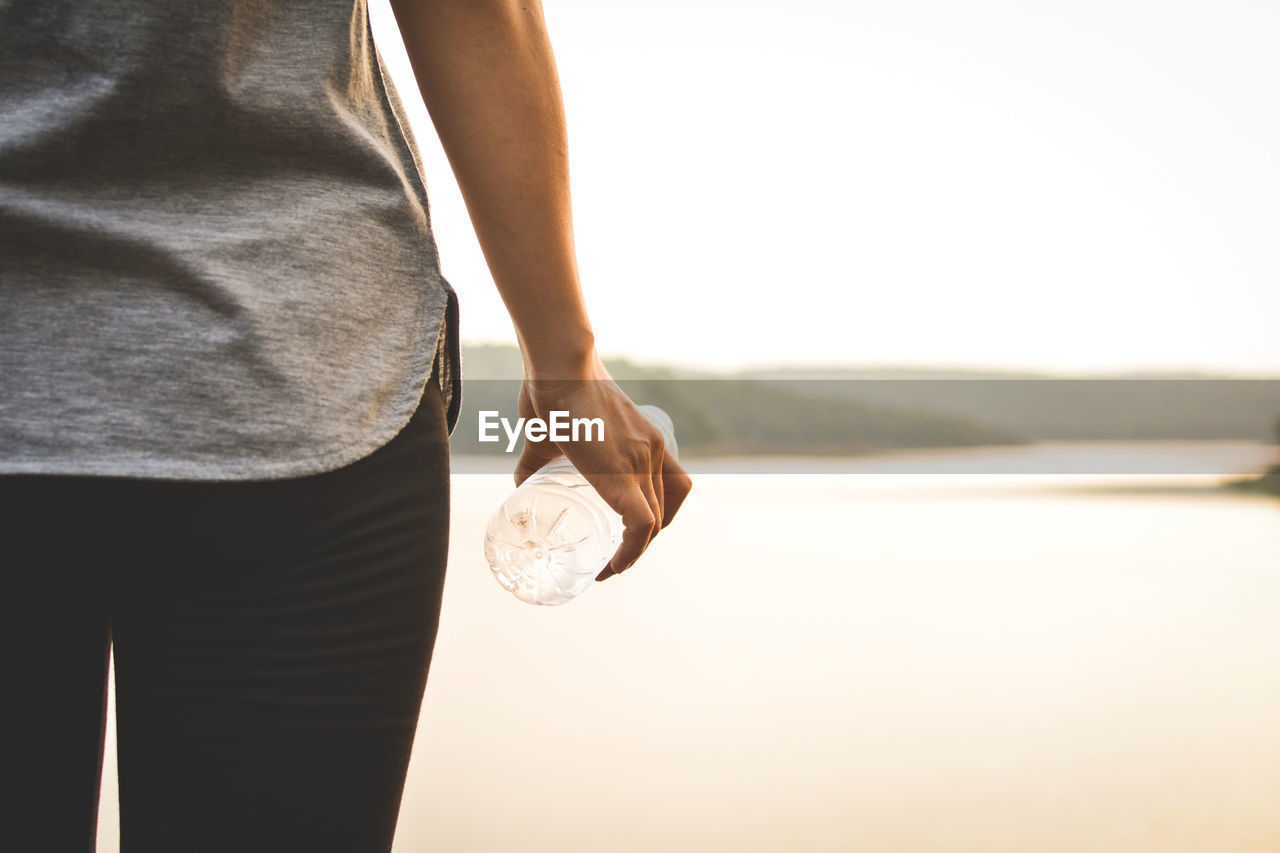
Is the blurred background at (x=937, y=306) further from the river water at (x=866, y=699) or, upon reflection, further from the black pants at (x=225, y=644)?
the black pants at (x=225, y=644)

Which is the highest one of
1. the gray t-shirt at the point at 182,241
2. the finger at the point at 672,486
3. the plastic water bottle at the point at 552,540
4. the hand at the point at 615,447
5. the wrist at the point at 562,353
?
the gray t-shirt at the point at 182,241

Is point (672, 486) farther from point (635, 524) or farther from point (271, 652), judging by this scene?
point (271, 652)

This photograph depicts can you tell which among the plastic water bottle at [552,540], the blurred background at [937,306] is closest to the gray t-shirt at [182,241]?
the plastic water bottle at [552,540]

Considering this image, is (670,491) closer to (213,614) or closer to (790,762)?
(213,614)

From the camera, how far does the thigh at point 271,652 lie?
13.5 inches

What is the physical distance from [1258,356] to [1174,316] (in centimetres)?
47

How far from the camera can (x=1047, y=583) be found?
3432mm

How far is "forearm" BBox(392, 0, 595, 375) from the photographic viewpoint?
43 cm

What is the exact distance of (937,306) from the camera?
17.6 feet

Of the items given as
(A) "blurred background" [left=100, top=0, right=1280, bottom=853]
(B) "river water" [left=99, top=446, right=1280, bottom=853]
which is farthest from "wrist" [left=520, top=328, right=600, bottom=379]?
(A) "blurred background" [left=100, top=0, right=1280, bottom=853]

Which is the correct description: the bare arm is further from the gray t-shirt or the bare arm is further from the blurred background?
the blurred background

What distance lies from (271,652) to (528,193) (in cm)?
24

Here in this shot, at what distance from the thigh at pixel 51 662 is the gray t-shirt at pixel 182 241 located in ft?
0.13

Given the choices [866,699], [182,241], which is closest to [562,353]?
[182,241]
